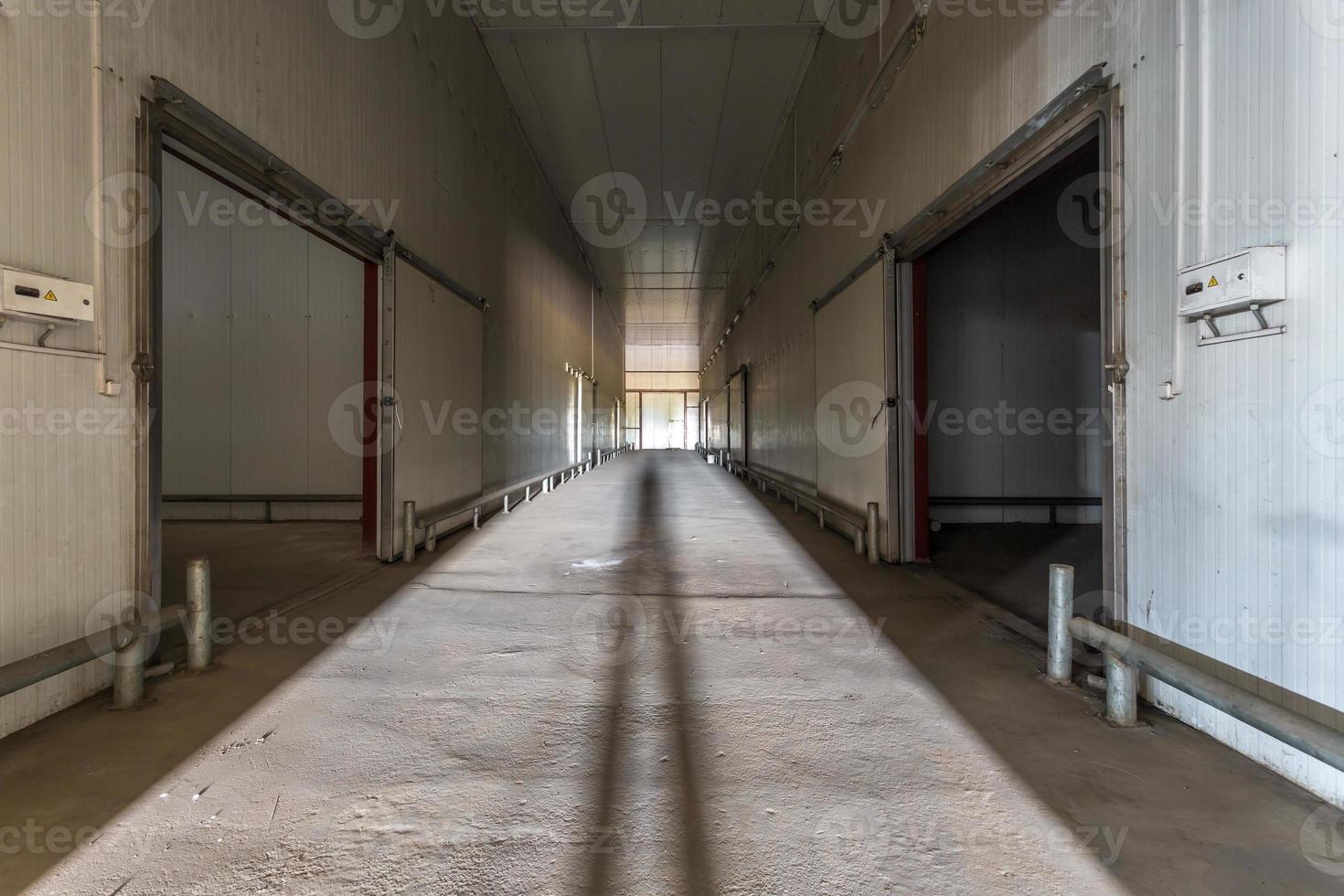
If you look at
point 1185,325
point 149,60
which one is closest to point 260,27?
point 149,60

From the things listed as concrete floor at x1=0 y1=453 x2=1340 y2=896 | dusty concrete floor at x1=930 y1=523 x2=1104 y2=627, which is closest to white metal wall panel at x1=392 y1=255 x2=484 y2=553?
concrete floor at x1=0 y1=453 x2=1340 y2=896

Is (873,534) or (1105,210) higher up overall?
(1105,210)

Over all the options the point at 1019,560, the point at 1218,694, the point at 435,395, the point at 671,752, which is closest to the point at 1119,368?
the point at 1218,694

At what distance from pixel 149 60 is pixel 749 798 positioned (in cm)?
398

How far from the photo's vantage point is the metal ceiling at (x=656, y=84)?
6.38m

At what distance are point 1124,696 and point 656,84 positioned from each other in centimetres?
798

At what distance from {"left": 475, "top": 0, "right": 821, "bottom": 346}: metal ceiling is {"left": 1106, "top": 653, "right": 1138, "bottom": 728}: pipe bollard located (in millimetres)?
6726

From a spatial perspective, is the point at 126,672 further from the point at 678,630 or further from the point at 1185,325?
the point at 1185,325

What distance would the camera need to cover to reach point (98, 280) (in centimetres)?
245

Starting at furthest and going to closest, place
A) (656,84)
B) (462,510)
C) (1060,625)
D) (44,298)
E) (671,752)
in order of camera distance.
Answer: (656,84), (462,510), (1060,625), (44,298), (671,752)

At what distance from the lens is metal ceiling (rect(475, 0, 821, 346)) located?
20.9ft

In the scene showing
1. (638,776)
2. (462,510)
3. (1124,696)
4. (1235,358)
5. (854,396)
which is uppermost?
(854,396)

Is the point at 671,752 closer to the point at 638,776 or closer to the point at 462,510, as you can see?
the point at 638,776

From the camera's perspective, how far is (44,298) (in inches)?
87.1
